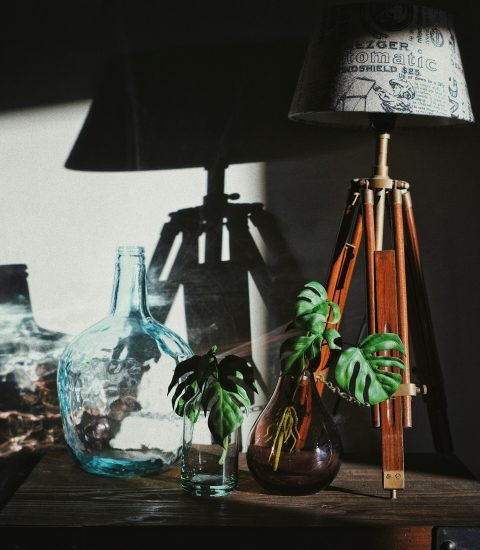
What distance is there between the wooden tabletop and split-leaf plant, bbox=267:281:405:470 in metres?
0.12

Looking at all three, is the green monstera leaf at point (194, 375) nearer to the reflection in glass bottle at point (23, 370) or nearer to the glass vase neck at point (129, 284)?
the glass vase neck at point (129, 284)

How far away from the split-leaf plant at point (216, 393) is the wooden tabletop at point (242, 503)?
0.13 m

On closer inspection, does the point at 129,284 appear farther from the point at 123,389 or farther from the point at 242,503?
the point at 242,503

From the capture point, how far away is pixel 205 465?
1601mm

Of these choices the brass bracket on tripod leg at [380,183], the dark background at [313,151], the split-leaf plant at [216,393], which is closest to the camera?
the split-leaf plant at [216,393]

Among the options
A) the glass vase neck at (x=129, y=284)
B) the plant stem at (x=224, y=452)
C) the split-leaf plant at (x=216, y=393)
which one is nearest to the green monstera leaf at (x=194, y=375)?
the split-leaf plant at (x=216, y=393)

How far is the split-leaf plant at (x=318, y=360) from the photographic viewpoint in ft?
4.70

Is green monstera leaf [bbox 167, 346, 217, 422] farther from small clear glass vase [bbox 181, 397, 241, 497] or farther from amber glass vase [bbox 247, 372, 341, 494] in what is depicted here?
amber glass vase [bbox 247, 372, 341, 494]

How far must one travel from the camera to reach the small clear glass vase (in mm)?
1557

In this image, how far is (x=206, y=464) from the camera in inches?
63.1

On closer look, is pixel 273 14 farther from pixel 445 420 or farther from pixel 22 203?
pixel 445 420

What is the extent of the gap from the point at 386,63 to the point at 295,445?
76 centimetres

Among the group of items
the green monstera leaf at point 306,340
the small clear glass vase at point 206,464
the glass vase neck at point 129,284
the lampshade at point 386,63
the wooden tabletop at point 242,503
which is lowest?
the wooden tabletop at point 242,503

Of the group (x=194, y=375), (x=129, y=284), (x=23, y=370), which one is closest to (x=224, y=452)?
(x=194, y=375)
